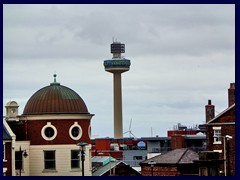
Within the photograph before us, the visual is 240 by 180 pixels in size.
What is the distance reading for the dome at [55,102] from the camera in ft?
206

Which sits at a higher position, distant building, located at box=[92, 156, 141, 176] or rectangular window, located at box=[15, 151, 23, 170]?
rectangular window, located at box=[15, 151, 23, 170]

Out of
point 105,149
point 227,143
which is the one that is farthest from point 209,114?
point 105,149

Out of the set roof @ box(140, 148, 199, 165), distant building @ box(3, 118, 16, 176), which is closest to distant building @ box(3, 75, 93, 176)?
distant building @ box(3, 118, 16, 176)

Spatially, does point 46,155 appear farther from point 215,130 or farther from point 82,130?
point 215,130

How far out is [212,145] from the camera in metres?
69.9

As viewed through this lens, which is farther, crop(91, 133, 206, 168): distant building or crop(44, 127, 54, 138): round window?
crop(91, 133, 206, 168): distant building

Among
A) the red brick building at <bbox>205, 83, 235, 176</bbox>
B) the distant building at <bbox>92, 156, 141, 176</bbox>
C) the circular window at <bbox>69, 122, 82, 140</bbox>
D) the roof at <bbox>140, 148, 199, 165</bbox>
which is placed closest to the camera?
the circular window at <bbox>69, 122, 82, 140</bbox>

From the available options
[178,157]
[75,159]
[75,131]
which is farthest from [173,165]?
[75,159]

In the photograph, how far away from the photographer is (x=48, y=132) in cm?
A: 6319

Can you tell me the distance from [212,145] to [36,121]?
1512 cm

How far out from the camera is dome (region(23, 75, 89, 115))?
62.9 metres

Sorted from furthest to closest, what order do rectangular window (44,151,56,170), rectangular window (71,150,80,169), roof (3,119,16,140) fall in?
rectangular window (71,150,80,169), rectangular window (44,151,56,170), roof (3,119,16,140)

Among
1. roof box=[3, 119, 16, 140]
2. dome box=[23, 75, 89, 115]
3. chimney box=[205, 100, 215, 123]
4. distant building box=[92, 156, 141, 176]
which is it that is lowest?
distant building box=[92, 156, 141, 176]

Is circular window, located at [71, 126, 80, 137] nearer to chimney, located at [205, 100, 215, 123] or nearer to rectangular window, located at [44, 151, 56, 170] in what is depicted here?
rectangular window, located at [44, 151, 56, 170]
